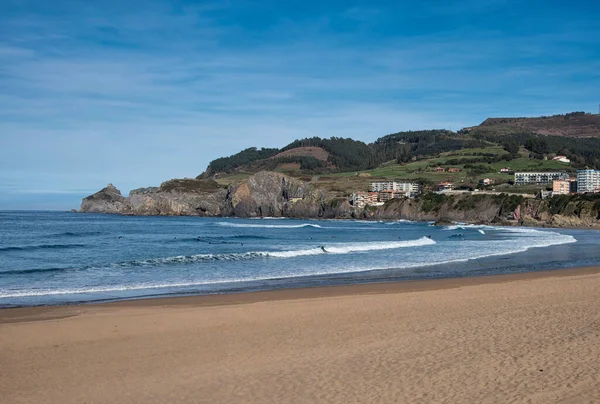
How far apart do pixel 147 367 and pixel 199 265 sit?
665 inches

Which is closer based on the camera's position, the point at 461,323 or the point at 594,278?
the point at 461,323

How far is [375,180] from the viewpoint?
15712cm

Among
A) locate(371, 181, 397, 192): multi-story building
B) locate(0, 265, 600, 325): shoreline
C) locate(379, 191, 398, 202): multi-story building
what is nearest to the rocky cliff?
locate(379, 191, 398, 202): multi-story building

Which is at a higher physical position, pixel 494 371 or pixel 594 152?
pixel 594 152

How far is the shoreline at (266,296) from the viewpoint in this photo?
43.2ft

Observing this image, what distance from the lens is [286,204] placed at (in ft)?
388

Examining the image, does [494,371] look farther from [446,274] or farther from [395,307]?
[446,274]

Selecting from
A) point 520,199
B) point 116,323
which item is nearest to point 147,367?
point 116,323

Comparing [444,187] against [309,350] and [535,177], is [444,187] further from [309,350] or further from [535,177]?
[309,350]

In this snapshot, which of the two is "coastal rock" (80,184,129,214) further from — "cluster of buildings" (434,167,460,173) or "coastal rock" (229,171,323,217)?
"cluster of buildings" (434,167,460,173)

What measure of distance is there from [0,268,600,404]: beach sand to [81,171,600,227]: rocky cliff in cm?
8130

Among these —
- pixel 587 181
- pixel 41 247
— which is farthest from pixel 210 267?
pixel 587 181

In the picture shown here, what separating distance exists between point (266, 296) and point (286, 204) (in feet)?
336

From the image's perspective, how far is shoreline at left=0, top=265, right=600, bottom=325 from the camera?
43.2ft
